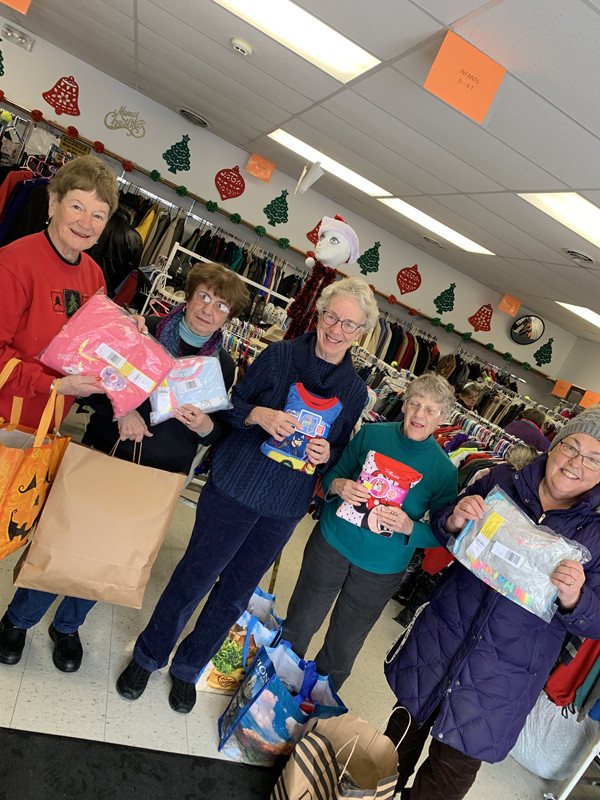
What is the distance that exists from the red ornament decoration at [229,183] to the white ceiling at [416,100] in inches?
20.6

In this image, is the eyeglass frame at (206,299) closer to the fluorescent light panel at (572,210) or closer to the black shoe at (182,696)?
the black shoe at (182,696)

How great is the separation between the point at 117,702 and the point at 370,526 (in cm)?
116

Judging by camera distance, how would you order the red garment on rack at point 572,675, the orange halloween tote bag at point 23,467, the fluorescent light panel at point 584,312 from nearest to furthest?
the orange halloween tote bag at point 23,467
the red garment on rack at point 572,675
the fluorescent light panel at point 584,312

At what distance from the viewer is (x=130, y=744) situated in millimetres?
2033

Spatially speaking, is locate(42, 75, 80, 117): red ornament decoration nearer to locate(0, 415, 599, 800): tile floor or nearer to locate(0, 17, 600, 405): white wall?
locate(0, 17, 600, 405): white wall

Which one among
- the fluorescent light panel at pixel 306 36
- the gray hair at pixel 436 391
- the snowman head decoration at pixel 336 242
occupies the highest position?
the fluorescent light panel at pixel 306 36

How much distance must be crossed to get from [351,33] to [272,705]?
298cm

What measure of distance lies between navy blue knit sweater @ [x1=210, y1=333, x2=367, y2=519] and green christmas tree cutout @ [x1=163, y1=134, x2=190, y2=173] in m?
5.69

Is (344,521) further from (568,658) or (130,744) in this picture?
(130,744)

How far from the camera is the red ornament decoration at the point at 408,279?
25.5 feet

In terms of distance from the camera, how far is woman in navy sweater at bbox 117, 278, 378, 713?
6.74 ft

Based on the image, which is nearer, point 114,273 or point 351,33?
point 351,33

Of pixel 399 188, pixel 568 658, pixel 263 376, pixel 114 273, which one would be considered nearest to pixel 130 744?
pixel 263 376

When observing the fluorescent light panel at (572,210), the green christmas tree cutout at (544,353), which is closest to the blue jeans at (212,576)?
the fluorescent light panel at (572,210)
